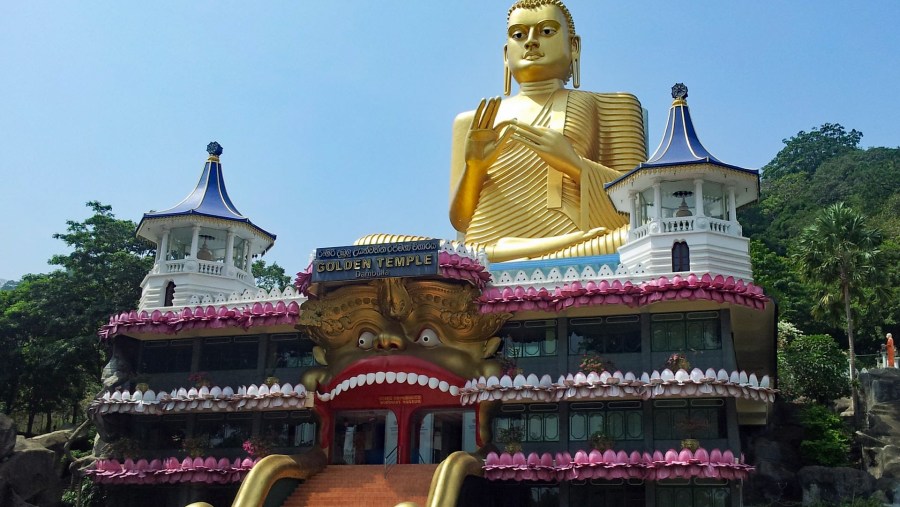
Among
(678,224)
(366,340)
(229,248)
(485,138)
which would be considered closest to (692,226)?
(678,224)

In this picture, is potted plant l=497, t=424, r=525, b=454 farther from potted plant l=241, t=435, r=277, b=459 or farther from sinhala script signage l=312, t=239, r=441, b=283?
potted plant l=241, t=435, r=277, b=459

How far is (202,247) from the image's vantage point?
2875 centimetres

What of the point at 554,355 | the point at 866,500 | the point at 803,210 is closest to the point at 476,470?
the point at 554,355

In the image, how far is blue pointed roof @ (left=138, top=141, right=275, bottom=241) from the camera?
90.2 feet

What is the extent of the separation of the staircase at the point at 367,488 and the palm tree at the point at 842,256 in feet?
60.3

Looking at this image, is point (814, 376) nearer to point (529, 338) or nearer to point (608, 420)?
point (608, 420)

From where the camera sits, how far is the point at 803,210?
6512 cm

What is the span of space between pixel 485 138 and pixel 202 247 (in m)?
9.63

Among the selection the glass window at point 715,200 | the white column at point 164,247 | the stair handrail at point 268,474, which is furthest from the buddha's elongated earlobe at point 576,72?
the stair handrail at point 268,474

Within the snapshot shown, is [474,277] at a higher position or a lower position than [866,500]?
higher

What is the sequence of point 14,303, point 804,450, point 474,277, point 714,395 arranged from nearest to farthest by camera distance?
1. point 714,395
2. point 474,277
3. point 804,450
4. point 14,303

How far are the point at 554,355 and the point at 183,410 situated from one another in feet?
33.0

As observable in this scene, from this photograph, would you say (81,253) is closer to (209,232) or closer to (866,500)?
(209,232)

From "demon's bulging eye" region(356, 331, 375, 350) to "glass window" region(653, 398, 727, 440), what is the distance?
24.1 ft
